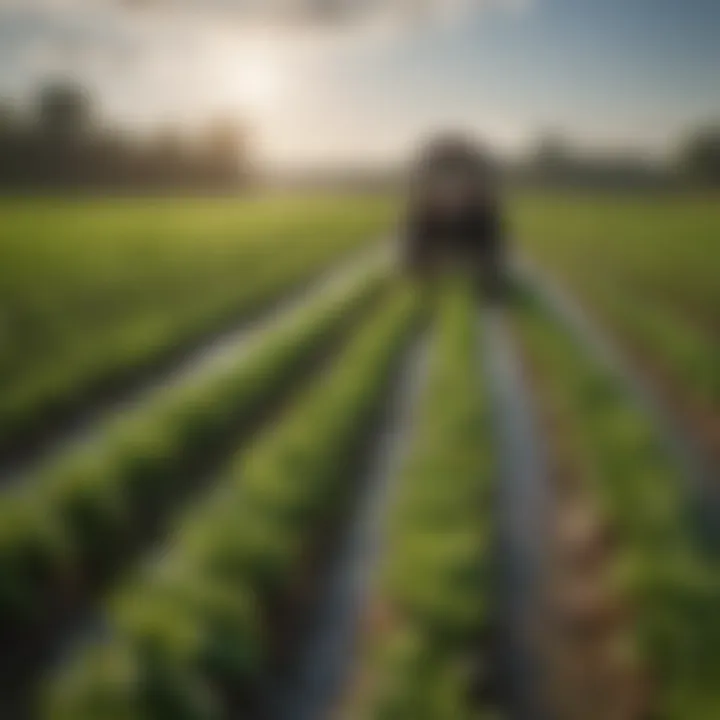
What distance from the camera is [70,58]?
1900mm

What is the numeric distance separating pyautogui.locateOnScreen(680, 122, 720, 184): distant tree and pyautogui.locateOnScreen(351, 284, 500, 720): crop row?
2.25 ft

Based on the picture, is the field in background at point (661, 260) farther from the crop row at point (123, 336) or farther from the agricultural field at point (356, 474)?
the crop row at point (123, 336)

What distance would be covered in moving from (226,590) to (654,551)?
718mm

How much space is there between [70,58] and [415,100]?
26.3 inches

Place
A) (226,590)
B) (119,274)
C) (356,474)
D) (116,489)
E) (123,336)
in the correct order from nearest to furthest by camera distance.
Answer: (226,590) < (116,489) < (356,474) < (119,274) < (123,336)

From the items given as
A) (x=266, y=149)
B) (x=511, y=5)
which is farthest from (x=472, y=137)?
(x=266, y=149)

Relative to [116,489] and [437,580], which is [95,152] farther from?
[437,580]

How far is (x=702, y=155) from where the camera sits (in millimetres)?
1894

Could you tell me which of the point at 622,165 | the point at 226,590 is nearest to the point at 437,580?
the point at 226,590

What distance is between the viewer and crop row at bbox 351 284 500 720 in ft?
4.59

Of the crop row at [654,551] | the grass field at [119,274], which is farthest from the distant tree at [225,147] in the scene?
the crop row at [654,551]

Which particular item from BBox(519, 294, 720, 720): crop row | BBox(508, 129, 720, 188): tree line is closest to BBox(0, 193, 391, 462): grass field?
BBox(508, 129, 720, 188): tree line

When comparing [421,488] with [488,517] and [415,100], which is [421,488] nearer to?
[488,517]

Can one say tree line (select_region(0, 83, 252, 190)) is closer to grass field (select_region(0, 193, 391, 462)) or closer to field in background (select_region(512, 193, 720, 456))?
grass field (select_region(0, 193, 391, 462))
